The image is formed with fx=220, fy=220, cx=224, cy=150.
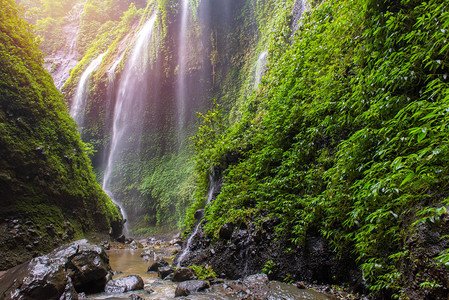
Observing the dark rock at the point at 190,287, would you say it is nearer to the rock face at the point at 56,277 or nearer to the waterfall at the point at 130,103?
the rock face at the point at 56,277

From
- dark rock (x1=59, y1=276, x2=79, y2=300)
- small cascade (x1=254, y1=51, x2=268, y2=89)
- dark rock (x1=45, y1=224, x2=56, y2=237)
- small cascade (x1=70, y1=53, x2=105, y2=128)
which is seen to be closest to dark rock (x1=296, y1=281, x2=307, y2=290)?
dark rock (x1=59, y1=276, x2=79, y2=300)

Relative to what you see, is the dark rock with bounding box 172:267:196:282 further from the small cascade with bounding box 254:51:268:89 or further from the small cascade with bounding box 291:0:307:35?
the small cascade with bounding box 254:51:268:89

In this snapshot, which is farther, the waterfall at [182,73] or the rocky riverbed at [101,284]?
the waterfall at [182,73]

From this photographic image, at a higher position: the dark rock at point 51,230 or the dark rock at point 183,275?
the dark rock at point 51,230

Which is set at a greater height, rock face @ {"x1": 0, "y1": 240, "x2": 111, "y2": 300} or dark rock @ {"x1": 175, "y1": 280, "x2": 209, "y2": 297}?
rock face @ {"x1": 0, "y1": 240, "x2": 111, "y2": 300}

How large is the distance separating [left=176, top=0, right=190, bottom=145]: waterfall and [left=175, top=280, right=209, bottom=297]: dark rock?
12.8 meters

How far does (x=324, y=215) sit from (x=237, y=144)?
324cm

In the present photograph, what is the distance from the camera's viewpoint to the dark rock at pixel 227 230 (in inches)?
172

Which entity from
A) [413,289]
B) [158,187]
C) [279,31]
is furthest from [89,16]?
[413,289]

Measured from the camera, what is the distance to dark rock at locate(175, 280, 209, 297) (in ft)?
10.8

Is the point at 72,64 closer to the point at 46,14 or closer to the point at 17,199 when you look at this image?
the point at 46,14

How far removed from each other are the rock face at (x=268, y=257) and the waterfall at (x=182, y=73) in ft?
39.3

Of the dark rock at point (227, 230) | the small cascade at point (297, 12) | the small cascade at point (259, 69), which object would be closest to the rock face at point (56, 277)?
the dark rock at point (227, 230)

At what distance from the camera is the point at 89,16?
28047 millimetres
